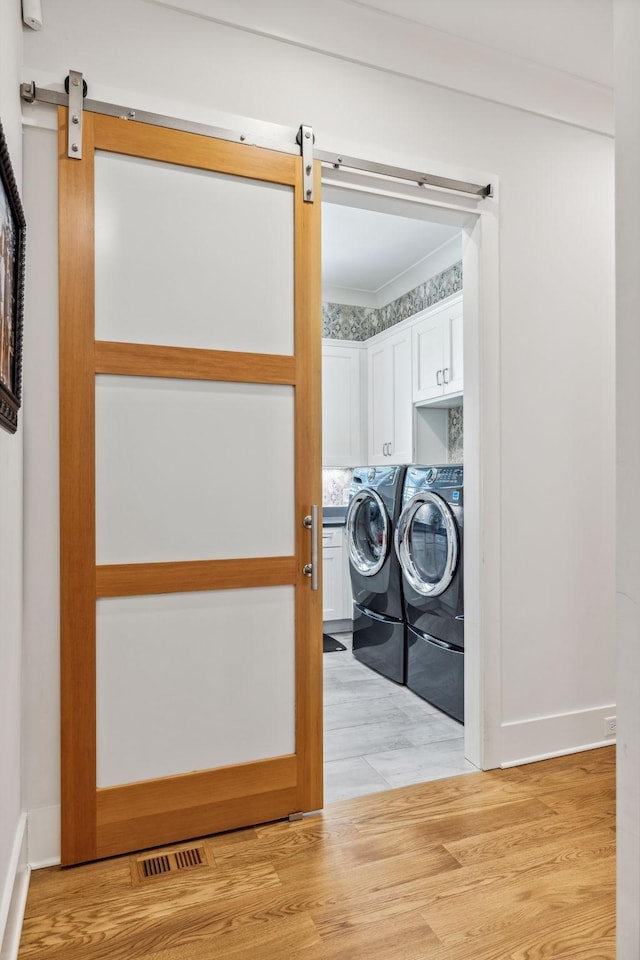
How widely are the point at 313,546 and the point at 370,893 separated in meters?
1.03

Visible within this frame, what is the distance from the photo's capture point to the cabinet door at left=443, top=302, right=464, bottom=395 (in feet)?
12.4

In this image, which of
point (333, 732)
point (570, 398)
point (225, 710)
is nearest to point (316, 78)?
point (570, 398)

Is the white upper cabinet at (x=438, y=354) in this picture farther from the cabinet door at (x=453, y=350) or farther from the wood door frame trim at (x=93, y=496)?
the wood door frame trim at (x=93, y=496)

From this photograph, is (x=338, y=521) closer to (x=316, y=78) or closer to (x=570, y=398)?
(x=570, y=398)

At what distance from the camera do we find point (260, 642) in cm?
205

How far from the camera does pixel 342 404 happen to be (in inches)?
199

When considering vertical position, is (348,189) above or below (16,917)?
above

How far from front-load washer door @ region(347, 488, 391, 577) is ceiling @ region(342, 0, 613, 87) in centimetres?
233

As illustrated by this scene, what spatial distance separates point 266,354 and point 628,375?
125cm

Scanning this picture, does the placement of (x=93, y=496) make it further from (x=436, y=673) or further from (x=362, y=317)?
→ (x=362, y=317)

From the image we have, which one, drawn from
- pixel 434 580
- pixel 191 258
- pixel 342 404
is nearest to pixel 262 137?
pixel 191 258

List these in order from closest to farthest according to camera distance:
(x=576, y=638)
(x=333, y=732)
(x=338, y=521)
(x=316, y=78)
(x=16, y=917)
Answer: (x=16, y=917)
(x=316, y=78)
(x=576, y=638)
(x=333, y=732)
(x=338, y=521)

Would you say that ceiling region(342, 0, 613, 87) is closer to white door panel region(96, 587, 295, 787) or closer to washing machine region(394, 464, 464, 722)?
washing machine region(394, 464, 464, 722)

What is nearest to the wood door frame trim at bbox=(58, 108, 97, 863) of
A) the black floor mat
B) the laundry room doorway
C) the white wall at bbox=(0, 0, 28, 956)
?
the white wall at bbox=(0, 0, 28, 956)
